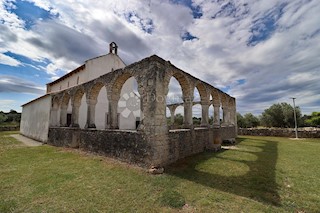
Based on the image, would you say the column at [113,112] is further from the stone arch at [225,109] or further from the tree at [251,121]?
the tree at [251,121]

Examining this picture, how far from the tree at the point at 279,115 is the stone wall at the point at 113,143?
27.5m

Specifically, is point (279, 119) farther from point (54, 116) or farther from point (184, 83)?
point (54, 116)

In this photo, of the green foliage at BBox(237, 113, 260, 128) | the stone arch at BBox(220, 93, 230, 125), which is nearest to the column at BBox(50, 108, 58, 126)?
the stone arch at BBox(220, 93, 230, 125)

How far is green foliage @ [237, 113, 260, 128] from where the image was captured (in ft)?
99.0

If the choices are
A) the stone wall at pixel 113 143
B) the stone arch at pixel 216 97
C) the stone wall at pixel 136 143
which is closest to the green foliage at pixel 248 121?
the stone arch at pixel 216 97

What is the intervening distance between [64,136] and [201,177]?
29.9 ft

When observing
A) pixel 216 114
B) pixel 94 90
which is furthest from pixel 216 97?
pixel 94 90

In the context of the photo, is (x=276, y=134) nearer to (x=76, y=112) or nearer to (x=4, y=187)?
(x=76, y=112)

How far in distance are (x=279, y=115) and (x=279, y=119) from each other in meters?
0.63

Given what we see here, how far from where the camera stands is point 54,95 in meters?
13.0

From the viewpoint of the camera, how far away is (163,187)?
410 centimetres

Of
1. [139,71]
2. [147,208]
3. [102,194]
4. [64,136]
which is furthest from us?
[64,136]

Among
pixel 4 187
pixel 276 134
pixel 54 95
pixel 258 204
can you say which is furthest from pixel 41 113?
pixel 276 134

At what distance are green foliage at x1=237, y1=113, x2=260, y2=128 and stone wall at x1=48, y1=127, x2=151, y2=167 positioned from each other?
28.1 m
